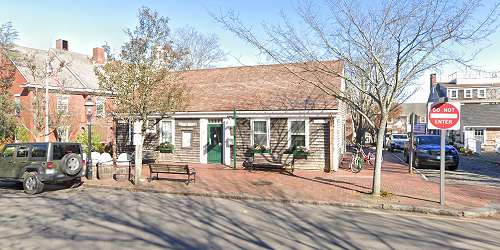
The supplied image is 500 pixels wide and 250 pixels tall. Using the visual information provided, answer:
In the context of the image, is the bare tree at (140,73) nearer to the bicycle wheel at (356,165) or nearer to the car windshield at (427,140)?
the bicycle wheel at (356,165)

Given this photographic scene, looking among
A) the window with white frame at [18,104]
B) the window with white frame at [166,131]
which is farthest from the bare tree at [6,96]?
the window with white frame at [166,131]

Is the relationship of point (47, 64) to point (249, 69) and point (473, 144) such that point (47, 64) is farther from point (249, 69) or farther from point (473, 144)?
point (473, 144)

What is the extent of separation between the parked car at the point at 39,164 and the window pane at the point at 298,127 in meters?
9.08

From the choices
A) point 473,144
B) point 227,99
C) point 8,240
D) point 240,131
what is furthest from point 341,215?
point 473,144

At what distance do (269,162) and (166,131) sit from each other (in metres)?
6.29

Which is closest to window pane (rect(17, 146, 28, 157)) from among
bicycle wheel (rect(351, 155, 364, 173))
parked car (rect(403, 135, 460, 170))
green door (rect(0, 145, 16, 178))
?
green door (rect(0, 145, 16, 178))

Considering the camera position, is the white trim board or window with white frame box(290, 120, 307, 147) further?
window with white frame box(290, 120, 307, 147)

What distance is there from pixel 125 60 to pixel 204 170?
19.6 feet

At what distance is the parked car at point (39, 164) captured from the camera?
12141 millimetres

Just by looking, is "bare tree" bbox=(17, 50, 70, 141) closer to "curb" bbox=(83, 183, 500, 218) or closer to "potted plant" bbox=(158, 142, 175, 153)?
"potted plant" bbox=(158, 142, 175, 153)

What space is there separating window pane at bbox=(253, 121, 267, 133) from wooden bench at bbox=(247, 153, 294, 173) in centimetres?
117

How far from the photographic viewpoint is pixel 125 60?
1302 centimetres

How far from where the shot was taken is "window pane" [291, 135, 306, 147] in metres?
16.8

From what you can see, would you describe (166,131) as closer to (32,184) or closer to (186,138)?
(186,138)
